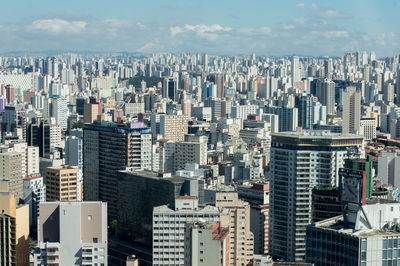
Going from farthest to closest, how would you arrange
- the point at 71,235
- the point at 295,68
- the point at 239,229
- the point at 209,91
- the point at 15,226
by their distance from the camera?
the point at 295,68 < the point at 209,91 < the point at 239,229 < the point at 15,226 < the point at 71,235

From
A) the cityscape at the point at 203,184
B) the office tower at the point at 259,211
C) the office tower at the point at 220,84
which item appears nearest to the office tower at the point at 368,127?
the cityscape at the point at 203,184

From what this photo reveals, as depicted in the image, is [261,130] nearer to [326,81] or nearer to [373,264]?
[326,81]

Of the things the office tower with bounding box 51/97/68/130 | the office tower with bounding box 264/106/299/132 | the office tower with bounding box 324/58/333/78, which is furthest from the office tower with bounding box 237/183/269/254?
the office tower with bounding box 324/58/333/78

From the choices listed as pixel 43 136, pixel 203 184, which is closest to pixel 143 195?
pixel 203 184

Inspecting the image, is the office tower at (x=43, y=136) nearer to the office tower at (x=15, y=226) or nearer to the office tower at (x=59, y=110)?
the office tower at (x=59, y=110)

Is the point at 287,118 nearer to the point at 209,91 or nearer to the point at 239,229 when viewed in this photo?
the point at 209,91

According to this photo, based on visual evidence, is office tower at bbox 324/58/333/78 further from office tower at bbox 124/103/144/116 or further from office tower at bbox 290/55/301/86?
office tower at bbox 124/103/144/116
